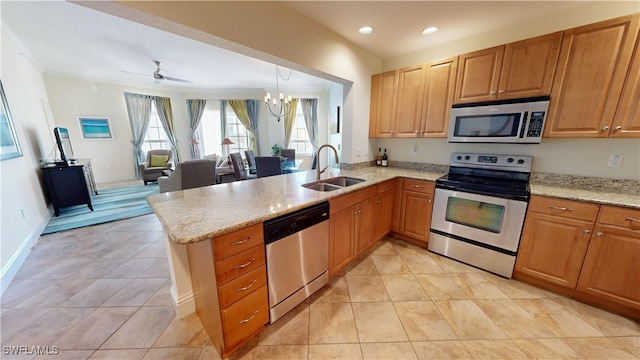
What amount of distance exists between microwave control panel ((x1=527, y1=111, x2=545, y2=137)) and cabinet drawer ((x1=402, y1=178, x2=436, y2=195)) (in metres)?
0.94

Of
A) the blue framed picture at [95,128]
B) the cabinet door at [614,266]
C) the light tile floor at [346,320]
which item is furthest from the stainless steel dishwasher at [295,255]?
the blue framed picture at [95,128]

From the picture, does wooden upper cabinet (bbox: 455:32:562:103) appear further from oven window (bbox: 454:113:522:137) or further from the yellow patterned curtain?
the yellow patterned curtain

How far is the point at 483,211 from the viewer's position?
6.95 ft

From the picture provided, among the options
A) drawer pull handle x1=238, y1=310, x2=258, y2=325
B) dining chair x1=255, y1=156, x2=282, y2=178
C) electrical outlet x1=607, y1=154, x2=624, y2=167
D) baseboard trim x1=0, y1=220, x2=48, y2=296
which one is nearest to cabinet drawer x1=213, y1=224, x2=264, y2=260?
drawer pull handle x1=238, y1=310, x2=258, y2=325

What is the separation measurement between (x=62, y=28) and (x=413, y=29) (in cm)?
461

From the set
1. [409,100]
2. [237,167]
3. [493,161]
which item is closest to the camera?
[493,161]

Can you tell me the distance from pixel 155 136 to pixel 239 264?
7309 millimetres

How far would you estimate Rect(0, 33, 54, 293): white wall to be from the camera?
2.17 metres

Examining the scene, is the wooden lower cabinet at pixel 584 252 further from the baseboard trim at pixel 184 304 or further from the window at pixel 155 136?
the window at pixel 155 136

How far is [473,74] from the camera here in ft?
7.41

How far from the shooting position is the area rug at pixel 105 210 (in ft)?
10.5

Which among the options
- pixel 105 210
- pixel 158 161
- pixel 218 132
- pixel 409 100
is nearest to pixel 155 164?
pixel 158 161

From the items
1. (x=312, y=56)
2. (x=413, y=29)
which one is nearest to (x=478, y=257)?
(x=413, y=29)

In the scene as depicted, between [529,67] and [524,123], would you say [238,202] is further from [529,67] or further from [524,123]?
[529,67]
